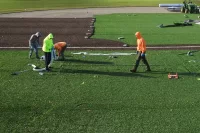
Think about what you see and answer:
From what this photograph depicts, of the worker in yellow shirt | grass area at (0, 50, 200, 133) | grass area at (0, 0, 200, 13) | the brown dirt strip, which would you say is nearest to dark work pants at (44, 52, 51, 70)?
the worker in yellow shirt

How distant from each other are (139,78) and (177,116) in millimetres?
4966

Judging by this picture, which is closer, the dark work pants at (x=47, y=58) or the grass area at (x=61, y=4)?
the dark work pants at (x=47, y=58)

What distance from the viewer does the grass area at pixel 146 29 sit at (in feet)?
94.1

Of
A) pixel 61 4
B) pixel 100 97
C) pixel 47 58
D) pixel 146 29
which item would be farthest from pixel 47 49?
pixel 61 4

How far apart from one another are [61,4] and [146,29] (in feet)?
92.4

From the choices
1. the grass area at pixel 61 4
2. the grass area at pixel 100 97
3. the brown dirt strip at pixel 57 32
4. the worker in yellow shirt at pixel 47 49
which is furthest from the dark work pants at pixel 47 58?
the grass area at pixel 61 4

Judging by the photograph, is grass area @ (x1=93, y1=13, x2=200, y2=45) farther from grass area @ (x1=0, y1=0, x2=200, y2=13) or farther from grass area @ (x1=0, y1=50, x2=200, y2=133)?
grass area @ (x1=0, y1=0, x2=200, y2=13)

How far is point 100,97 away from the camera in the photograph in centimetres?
1548

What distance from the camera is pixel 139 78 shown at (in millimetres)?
18188

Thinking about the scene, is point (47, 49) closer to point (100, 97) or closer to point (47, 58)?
point (47, 58)

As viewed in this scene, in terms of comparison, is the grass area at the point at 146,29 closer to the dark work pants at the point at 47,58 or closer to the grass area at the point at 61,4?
the dark work pants at the point at 47,58

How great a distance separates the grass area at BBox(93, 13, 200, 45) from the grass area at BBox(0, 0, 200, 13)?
1455 centimetres

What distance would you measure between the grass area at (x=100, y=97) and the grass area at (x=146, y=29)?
674cm

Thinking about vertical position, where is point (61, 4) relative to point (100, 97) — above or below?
above
